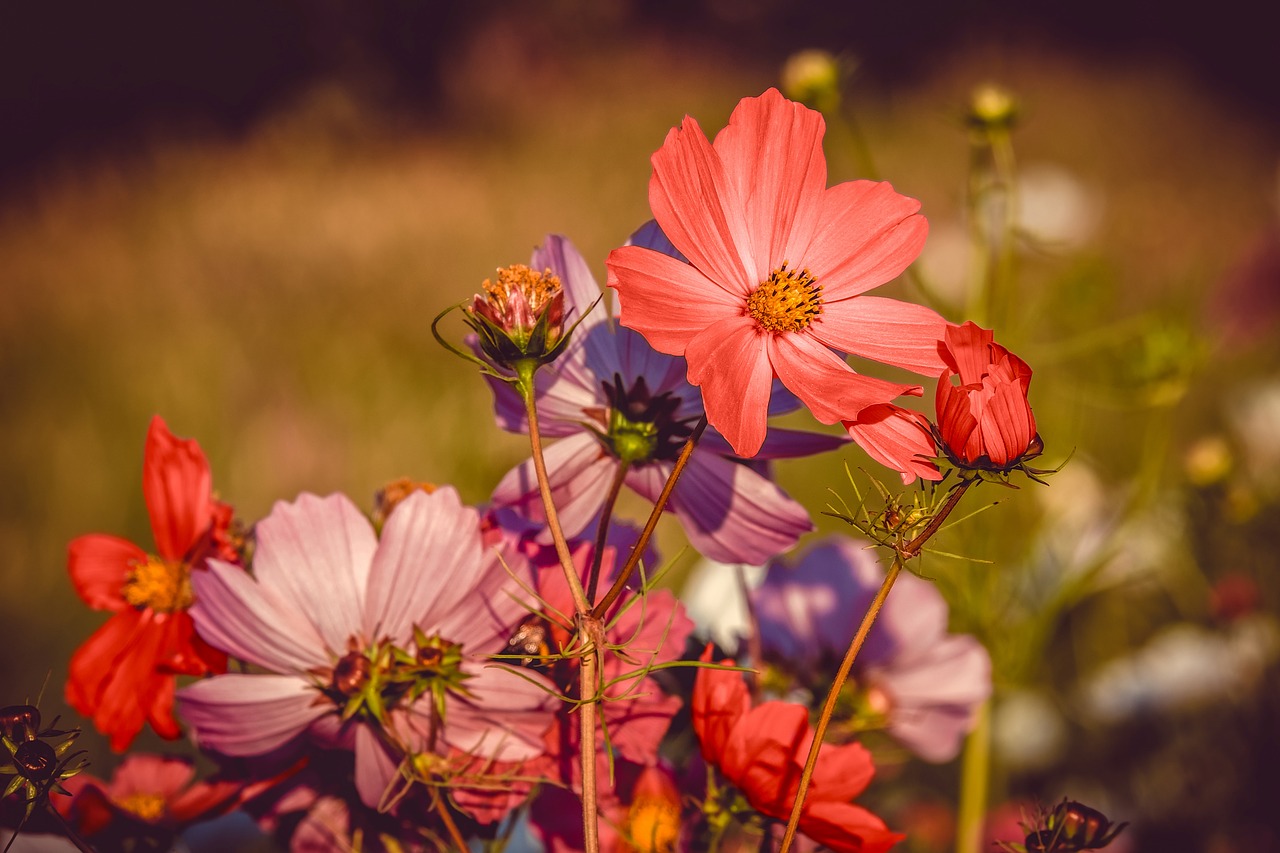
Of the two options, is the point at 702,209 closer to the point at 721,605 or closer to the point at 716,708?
the point at 716,708

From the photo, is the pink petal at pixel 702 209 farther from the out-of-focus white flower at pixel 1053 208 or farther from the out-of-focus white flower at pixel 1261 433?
the out-of-focus white flower at pixel 1053 208

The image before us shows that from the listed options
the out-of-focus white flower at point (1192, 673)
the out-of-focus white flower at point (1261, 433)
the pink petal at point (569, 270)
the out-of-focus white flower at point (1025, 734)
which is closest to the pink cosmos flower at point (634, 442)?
the pink petal at point (569, 270)

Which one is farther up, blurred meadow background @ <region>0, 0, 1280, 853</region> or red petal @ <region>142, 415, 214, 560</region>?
blurred meadow background @ <region>0, 0, 1280, 853</region>

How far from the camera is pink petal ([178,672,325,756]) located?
1.01 feet

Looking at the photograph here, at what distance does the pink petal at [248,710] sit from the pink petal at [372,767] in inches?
0.6

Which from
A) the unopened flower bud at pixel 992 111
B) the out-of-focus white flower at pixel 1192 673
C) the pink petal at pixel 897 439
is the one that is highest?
the unopened flower bud at pixel 992 111

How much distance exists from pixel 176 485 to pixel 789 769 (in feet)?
0.69

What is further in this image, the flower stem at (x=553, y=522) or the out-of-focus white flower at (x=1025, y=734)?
the out-of-focus white flower at (x=1025, y=734)

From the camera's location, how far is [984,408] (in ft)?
0.86

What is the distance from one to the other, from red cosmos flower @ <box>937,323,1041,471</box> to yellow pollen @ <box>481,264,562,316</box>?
0.10 m

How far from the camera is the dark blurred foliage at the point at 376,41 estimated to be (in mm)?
4051

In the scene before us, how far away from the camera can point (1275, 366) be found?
2.00 metres

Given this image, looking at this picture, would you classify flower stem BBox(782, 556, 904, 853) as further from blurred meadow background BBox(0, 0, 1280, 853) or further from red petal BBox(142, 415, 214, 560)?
blurred meadow background BBox(0, 0, 1280, 853)

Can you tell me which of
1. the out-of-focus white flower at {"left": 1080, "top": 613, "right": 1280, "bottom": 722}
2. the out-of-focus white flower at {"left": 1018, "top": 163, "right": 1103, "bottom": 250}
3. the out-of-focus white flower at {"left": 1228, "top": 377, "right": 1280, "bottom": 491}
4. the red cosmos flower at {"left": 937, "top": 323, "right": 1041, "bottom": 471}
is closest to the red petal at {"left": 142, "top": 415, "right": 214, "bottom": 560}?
the red cosmos flower at {"left": 937, "top": 323, "right": 1041, "bottom": 471}
